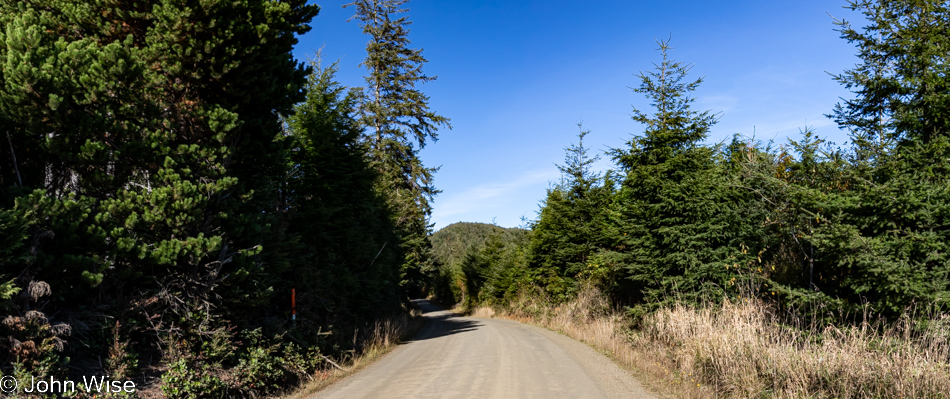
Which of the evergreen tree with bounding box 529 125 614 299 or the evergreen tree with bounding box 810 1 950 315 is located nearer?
the evergreen tree with bounding box 810 1 950 315

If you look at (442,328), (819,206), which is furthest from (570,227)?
(819,206)

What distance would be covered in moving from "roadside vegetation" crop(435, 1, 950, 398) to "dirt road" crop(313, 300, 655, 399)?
39.8 inches

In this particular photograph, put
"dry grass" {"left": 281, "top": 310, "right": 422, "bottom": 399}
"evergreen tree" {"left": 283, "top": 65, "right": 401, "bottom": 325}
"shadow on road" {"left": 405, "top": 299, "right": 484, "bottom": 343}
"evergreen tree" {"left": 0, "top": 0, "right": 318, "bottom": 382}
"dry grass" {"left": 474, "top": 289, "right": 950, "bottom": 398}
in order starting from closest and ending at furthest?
1. "dry grass" {"left": 474, "top": 289, "right": 950, "bottom": 398}
2. "evergreen tree" {"left": 0, "top": 0, "right": 318, "bottom": 382}
3. "dry grass" {"left": 281, "top": 310, "right": 422, "bottom": 399}
4. "evergreen tree" {"left": 283, "top": 65, "right": 401, "bottom": 325}
5. "shadow on road" {"left": 405, "top": 299, "right": 484, "bottom": 343}

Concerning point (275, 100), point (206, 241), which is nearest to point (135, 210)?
point (206, 241)

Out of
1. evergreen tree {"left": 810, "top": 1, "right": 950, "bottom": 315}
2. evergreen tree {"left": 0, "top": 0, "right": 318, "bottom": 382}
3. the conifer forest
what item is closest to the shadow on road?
the conifer forest

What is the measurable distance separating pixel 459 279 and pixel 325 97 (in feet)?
124

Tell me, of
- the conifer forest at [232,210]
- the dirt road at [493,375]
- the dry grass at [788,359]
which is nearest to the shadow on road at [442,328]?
the dirt road at [493,375]

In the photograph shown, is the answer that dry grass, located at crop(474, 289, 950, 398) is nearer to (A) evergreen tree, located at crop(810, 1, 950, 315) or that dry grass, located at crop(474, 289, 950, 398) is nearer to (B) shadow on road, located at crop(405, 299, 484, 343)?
(A) evergreen tree, located at crop(810, 1, 950, 315)

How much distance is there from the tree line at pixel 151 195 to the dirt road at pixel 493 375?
1.74 m

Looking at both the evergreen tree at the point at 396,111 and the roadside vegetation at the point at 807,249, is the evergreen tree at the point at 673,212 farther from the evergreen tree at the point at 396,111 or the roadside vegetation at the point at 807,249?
the evergreen tree at the point at 396,111

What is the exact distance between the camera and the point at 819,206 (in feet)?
28.2

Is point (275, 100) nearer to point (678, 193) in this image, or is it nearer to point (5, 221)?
point (5, 221)

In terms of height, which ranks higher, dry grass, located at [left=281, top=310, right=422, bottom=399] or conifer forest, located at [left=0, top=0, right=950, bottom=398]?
conifer forest, located at [left=0, top=0, right=950, bottom=398]

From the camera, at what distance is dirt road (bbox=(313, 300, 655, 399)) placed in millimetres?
7648
